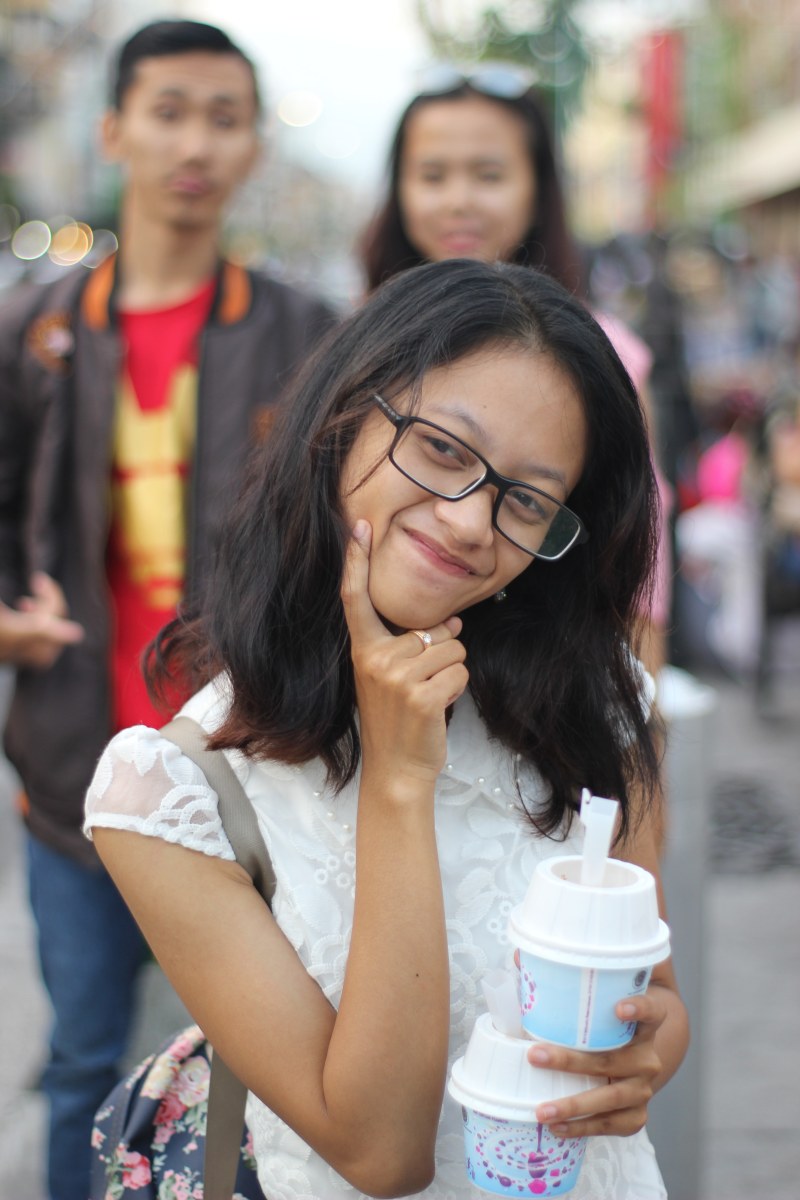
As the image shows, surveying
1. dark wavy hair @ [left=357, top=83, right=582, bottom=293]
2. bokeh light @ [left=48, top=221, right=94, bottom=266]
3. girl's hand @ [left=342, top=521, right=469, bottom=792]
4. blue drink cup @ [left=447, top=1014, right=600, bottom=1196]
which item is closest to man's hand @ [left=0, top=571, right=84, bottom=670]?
dark wavy hair @ [left=357, top=83, right=582, bottom=293]

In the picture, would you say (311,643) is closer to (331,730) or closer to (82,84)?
(331,730)

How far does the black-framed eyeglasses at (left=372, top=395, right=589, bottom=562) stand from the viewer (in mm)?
1592

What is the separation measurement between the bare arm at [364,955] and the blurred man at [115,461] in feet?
3.82

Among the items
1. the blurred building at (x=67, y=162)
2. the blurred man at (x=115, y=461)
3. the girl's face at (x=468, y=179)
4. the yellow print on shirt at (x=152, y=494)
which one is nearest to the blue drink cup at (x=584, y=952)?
the blurred man at (x=115, y=461)

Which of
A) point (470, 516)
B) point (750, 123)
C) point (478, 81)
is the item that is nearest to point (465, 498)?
point (470, 516)

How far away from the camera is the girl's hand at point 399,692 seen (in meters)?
1.55

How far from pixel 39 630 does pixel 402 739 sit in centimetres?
138

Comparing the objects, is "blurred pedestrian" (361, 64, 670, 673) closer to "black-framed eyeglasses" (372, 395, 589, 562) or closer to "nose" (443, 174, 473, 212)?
"nose" (443, 174, 473, 212)

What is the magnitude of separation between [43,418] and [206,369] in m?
0.36

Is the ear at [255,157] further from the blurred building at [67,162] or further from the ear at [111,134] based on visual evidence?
the blurred building at [67,162]

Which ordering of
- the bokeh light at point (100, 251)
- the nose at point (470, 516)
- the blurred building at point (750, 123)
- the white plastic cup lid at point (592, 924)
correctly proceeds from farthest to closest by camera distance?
the blurred building at point (750, 123)
the bokeh light at point (100, 251)
the nose at point (470, 516)
the white plastic cup lid at point (592, 924)

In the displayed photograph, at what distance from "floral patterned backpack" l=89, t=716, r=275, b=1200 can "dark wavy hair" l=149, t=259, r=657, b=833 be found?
0.08 m

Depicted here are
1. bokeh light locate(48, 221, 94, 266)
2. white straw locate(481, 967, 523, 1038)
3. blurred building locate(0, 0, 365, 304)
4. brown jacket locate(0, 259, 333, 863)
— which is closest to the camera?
white straw locate(481, 967, 523, 1038)

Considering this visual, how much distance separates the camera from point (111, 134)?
3.26m
